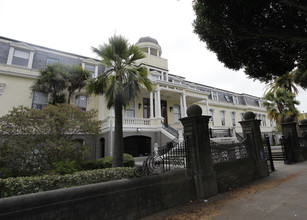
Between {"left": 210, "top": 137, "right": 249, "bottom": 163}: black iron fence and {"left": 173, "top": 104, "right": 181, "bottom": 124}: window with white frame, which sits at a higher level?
{"left": 173, "top": 104, "right": 181, "bottom": 124}: window with white frame

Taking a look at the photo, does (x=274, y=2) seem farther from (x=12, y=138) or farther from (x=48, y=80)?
(x=48, y=80)

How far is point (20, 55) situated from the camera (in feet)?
A: 44.8

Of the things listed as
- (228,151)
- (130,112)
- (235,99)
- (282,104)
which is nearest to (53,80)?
(130,112)

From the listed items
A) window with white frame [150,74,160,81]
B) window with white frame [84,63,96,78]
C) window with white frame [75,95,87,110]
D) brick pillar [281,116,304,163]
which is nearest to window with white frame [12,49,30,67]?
window with white frame [84,63,96,78]

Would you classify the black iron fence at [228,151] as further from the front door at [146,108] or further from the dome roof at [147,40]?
the dome roof at [147,40]

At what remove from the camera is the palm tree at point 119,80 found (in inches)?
280

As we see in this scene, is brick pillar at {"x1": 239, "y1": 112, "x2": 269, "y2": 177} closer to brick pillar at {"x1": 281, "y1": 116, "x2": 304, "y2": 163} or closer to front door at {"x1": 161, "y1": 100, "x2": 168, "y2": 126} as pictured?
brick pillar at {"x1": 281, "y1": 116, "x2": 304, "y2": 163}

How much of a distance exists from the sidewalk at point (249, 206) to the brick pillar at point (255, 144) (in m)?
1.84

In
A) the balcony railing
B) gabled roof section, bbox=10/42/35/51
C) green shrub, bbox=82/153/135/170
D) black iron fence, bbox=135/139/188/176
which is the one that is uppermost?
gabled roof section, bbox=10/42/35/51

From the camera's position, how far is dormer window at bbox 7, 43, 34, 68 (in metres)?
13.2

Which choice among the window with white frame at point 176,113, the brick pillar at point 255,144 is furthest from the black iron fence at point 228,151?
the window with white frame at point 176,113

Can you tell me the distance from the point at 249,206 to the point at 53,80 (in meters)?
14.4

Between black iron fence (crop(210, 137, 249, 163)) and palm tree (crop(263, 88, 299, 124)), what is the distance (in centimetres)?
1688

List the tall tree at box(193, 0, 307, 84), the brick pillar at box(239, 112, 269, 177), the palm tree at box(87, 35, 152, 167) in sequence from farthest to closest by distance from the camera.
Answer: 1. the brick pillar at box(239, 112, 269, 177)
2. the palm tree at box(87, 35, 152, 167)
3. the tall tree at box(193, 0, 307, 84)
